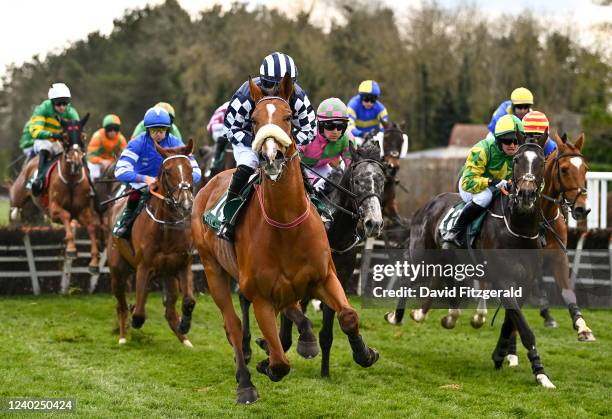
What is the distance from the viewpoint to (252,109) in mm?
7039

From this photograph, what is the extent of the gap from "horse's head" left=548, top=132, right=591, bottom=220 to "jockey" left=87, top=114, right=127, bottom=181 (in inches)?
363

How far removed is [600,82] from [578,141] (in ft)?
96.7

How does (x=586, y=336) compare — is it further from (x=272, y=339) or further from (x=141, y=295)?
(x=141, y=295)

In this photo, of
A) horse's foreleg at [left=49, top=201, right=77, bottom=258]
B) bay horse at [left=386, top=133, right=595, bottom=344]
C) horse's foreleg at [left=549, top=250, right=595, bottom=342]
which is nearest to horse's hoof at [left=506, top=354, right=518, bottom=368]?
bay horse at [left=386, top=133, right=595, bottom=344]

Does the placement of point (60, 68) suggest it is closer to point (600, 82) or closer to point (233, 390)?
point (600, 82)

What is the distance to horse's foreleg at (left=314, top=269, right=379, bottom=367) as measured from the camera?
249 inches

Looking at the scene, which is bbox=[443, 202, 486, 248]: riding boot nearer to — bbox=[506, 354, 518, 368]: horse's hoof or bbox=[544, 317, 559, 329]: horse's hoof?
bbox=[506, 354, 518, 368]: horse's hoof

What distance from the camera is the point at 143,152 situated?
10570mm

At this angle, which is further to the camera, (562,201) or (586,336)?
(562,201)

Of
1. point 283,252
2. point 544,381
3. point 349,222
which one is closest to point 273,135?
point 283,252

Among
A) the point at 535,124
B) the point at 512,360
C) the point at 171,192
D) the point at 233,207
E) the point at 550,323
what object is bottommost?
the point at 512,360

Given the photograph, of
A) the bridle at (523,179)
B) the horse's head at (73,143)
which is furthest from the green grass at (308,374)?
the horse's head at (73,143)

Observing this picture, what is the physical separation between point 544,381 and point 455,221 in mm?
2031

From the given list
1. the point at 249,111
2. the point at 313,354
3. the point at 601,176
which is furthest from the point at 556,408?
the point at 601,176
